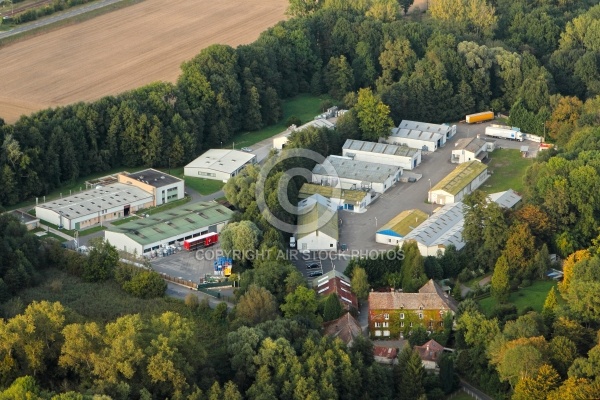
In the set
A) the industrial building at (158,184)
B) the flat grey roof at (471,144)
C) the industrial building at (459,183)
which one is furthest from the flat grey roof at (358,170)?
the industrial building at (158,184)

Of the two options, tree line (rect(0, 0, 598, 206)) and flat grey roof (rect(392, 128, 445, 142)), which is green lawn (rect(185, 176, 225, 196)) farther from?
flat grey roof (rect(392, 128, 445, 142))

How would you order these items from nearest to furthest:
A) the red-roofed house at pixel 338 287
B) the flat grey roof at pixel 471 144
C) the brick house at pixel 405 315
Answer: the brick house at pixel 405 315 → the red-roofed house at pixel 338 287 → the flat grey roof at pixel 471 144

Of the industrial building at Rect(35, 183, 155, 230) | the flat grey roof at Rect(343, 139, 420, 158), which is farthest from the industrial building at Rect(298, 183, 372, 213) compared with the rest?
the industrial building at Rect(35, 183, 155, 230)

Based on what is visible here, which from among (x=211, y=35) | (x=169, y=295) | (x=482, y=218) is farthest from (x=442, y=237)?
(x=211, y=35)

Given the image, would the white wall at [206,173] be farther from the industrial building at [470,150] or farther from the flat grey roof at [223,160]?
the industrial building at [470,150]

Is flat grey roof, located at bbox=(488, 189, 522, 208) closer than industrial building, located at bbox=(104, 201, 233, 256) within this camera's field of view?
No

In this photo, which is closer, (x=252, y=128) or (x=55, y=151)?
(x=55, y=151)

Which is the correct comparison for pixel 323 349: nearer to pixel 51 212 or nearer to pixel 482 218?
pixel 482 218
